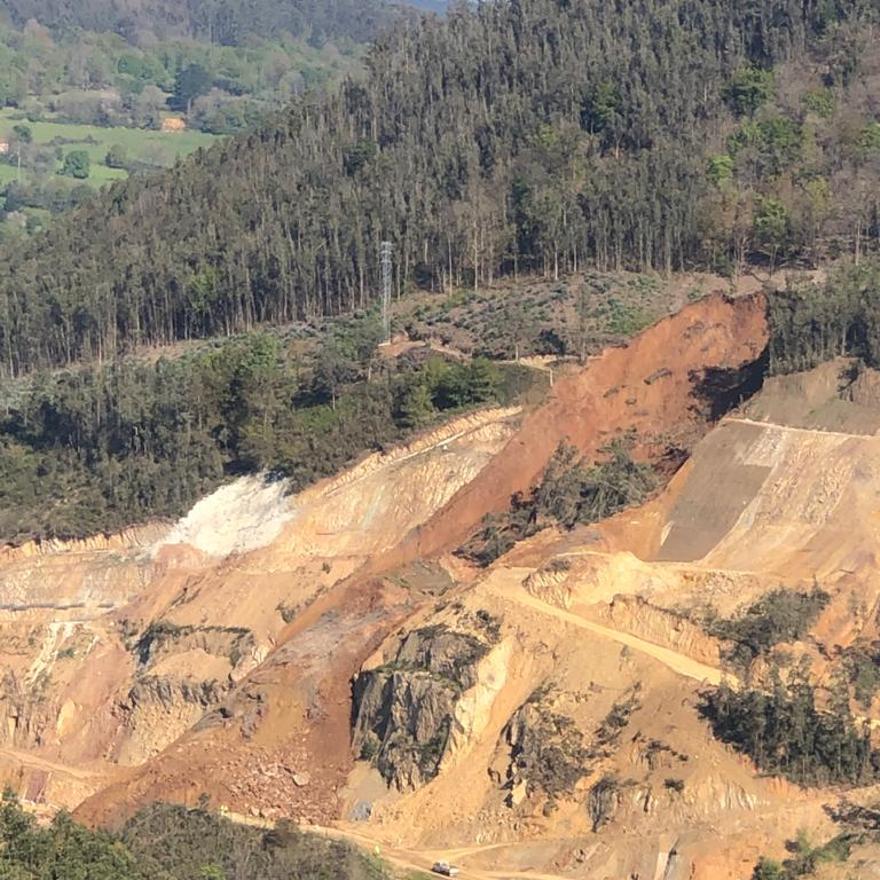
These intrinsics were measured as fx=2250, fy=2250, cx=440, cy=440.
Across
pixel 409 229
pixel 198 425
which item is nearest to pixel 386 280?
pixel 409 229

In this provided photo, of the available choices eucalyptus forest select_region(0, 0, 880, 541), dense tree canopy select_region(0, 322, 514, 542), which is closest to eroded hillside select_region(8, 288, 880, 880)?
dense tree canopy select_region(0, 322, 514, 542)

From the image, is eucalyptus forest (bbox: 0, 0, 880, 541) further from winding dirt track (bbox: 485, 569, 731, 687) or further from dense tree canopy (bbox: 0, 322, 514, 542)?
winding dirt track (bbox: 485, 569, 731, 687)

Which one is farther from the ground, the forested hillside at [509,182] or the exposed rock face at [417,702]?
the forested hillside at [509,182]

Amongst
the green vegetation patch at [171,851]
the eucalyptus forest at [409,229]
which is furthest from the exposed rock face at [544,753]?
the eucalyptus forest at [409,229]

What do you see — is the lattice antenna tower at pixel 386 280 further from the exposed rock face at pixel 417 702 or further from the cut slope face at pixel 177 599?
the exposed rock face at pixel 417 702

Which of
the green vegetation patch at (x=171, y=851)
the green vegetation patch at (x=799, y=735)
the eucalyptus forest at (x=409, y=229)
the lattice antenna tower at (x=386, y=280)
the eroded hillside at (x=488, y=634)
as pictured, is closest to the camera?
the green vegetation patch at (x=171, y=851)

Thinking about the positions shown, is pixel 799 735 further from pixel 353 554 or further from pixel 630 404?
pixel 630 404
